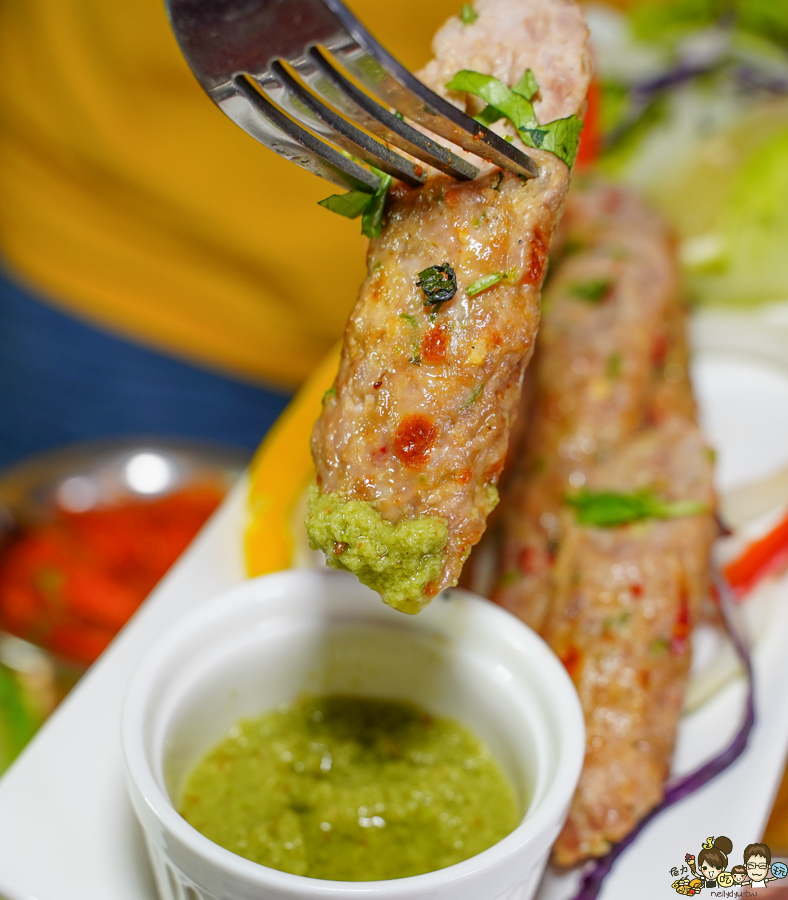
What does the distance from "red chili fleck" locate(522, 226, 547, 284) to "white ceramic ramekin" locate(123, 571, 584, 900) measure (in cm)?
68

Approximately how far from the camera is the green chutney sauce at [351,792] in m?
1.50

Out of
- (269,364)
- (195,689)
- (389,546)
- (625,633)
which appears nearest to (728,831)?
(625,633)

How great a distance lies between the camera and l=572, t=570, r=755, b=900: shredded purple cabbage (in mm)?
1599

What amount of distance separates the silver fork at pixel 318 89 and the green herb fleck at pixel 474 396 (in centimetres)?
31

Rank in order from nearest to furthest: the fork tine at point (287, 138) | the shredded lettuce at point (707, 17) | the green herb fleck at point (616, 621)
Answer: the fork tine at point (287, 138), the green herb fleck at point (616, 621), the shredded lettuce at point (707, 17)

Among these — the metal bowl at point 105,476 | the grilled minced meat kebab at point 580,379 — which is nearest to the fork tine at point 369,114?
the grilled minced meat kebab at point 580,379

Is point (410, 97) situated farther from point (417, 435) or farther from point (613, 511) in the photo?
point (613, 511)

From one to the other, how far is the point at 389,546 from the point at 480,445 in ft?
0.66

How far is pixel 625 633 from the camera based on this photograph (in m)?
1.86

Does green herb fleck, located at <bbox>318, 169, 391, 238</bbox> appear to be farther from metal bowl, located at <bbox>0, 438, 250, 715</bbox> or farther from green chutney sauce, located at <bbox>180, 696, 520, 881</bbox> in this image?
metal bowl, located at <bbox>0, 438, 250, 715</bbox>

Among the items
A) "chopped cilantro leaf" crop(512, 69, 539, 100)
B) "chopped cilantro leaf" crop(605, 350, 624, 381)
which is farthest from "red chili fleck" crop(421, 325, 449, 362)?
"chopped cilantro leaf" crop(605, 350, 624, 381)

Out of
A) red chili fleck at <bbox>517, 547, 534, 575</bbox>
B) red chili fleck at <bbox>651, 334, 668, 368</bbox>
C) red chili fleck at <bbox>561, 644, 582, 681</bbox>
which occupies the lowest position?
red chili fleck at <bbox>517, 547, 534, 575</bbox>

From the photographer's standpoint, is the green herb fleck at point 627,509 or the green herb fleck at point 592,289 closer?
the green herb fleck at point 627,509
